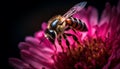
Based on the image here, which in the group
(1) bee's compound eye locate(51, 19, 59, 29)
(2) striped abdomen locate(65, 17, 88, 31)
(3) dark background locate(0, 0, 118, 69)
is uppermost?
(3) dark background locate(0, 0, 118, 69)

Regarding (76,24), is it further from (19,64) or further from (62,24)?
(19,64)

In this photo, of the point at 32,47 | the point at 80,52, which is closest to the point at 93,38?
the point at 80,52

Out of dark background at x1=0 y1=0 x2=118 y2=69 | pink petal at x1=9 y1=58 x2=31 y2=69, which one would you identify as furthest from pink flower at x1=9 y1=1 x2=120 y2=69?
dark background at x1=0 y1=0 x2=118 y2=69

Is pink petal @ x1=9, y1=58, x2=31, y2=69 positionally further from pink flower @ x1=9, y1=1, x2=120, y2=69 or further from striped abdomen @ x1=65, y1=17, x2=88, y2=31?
striped abdomen @ x1=65, y1=17, x2=88, y2=31

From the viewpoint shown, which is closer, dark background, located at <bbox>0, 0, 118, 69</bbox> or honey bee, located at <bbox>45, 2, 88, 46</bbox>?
honey bee, located at <bbox>45, 2, 88, 46</bbox>

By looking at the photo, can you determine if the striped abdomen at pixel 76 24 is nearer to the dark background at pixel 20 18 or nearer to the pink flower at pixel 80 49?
the pink flower at pixel 80 49

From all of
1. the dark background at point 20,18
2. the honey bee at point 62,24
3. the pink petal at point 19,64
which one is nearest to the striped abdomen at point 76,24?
the honey bee at point 62,24

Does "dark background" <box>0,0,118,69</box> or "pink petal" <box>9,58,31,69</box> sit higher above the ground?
"dark background" <box>0,0,118,69</box>

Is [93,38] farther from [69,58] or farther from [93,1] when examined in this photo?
[93,1]
